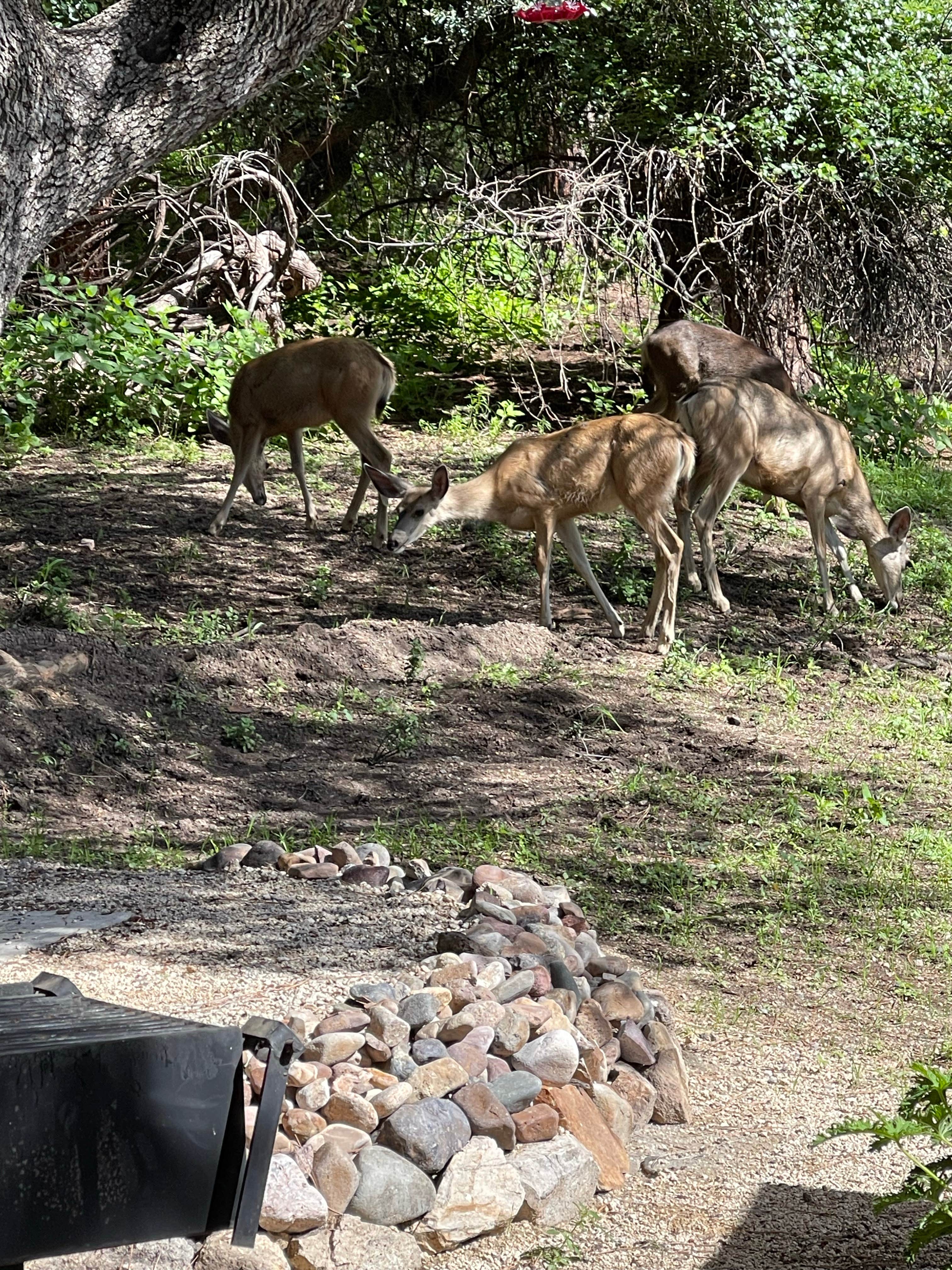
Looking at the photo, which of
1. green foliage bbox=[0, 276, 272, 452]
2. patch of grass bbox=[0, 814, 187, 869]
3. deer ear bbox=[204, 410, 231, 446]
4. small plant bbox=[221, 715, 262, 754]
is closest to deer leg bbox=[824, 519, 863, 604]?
deer ear bbox=[204, 410, 231, 446]

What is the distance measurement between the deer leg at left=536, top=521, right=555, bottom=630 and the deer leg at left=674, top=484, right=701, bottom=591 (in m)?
1.38

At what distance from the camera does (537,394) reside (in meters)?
15.6

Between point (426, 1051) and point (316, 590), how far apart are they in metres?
6.34

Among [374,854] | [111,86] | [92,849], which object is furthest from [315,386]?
[111,86]

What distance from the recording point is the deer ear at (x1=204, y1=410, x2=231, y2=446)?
1238 centimetres

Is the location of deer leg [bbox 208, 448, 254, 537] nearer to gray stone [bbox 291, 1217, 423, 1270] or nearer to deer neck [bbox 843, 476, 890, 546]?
deer neck [bbox 843, 476, 890, 546]

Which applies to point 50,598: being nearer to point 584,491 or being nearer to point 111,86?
point 584,491

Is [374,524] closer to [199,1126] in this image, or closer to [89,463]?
[89,463]

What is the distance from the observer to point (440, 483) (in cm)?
1003

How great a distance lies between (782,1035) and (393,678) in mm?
4070

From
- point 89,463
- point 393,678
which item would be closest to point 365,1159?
point 393,678

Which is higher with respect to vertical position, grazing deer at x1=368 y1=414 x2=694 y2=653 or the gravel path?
grazing deer at x1=368 y1=414 x2=694 y2=653

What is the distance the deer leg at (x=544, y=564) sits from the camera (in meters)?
10.0

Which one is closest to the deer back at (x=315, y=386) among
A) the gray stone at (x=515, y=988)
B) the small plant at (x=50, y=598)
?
Result: the small plant at (x=50, y=598)
